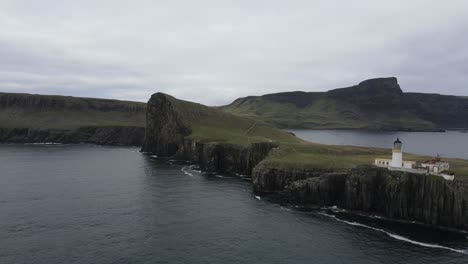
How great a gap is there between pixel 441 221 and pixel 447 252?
13347 mm

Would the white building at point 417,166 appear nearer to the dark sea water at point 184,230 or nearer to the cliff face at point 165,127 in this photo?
the dark sea water at point 184,230

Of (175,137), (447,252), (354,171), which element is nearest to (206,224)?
(354,171)

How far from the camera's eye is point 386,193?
3228 inches

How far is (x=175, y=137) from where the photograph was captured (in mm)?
177125

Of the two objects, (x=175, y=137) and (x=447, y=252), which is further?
(x=175, y=137)

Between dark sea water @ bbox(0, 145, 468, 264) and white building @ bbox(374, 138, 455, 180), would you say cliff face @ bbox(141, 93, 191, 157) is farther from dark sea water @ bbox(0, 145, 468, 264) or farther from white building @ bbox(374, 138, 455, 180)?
white building @ bbox(374, 138, 455, 180)

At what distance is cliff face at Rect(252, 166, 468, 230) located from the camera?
74.2 meters

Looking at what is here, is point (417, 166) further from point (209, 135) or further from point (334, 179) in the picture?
point (209, 135)

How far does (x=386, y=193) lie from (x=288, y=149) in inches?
1747

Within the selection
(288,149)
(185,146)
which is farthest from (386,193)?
(185,146)

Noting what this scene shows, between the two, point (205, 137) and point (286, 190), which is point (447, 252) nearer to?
point (286, 190)

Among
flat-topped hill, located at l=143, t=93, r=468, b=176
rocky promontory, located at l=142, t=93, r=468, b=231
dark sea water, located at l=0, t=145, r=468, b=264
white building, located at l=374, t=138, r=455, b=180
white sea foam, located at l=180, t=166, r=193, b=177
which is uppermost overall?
flat-topped hill, located at l=143, t=93, r=468, b=176

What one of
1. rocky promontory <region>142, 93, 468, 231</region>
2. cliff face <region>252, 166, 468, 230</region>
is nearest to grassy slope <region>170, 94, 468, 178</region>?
rocky promontory <region>142, 93, 468, 231</region>

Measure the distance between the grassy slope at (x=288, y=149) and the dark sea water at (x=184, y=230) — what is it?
16095 millimetres
